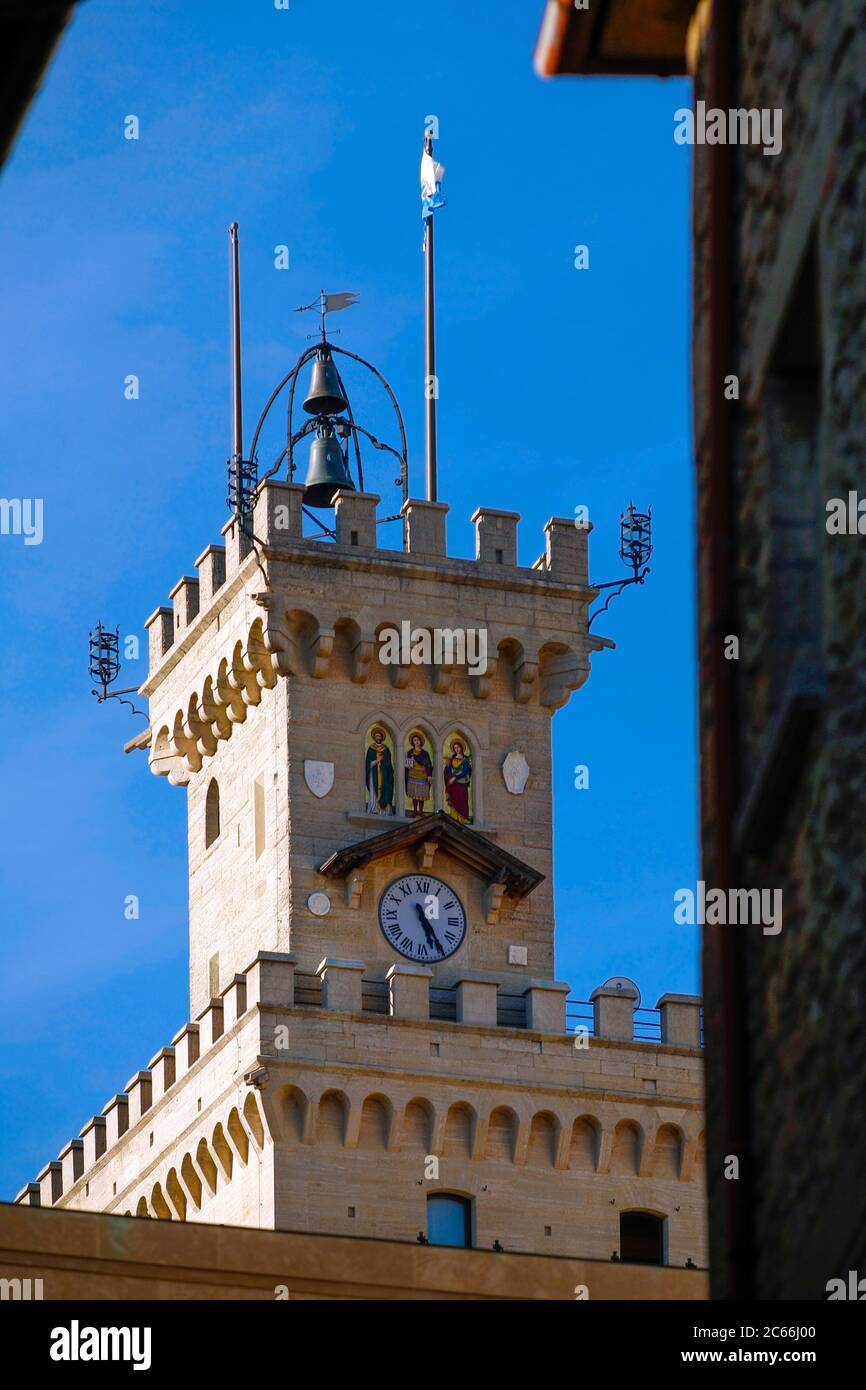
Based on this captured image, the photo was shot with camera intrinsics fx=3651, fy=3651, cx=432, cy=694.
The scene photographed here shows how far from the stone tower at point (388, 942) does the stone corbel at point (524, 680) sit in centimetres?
5

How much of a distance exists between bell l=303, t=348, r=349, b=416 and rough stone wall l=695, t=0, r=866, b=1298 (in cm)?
4141

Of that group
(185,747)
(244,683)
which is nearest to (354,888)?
(244,683)

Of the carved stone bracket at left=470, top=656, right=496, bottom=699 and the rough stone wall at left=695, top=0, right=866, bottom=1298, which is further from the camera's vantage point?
the carved stone bracket at left=470, top=656, right=496, bottom=699

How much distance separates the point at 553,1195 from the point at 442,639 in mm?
8633

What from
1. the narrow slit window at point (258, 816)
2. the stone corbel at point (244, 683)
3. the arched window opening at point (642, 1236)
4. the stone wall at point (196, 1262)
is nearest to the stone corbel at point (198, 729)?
the stone corbel at point (244, 683)

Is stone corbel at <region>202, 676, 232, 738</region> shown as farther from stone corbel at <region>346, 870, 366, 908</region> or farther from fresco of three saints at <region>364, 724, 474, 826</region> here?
stone corbel at <region>346, 870, 366, 908</region>

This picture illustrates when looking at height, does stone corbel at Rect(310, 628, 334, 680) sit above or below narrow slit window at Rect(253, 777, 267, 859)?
above

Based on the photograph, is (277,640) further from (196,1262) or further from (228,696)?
(196,1262)

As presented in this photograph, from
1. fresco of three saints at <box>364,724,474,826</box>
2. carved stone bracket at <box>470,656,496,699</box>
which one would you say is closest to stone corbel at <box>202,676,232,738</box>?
fresco of three saints at <box>364,724,474,826</box>

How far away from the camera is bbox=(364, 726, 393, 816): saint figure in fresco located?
177ft

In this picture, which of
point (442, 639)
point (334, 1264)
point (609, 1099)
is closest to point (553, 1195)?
point (609, 1099)

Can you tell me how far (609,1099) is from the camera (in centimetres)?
5394

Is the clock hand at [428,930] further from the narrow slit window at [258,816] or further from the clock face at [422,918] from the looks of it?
the narrow slit window at [258,816]

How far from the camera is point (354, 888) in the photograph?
5328 centimetres
